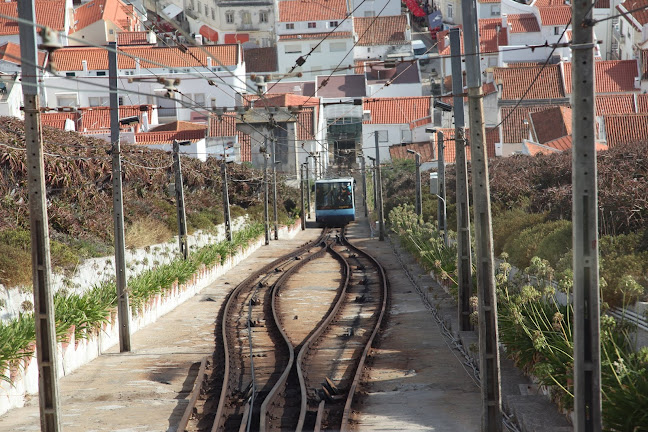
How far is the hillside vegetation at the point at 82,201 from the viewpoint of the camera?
18328 mm

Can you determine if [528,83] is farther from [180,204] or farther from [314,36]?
[180,204]

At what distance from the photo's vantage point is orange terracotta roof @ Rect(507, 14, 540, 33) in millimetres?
83881

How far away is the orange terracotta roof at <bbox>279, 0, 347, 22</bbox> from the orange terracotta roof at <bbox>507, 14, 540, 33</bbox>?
76.6 feet

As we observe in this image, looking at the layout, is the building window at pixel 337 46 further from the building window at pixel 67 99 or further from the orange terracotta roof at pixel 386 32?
the building window at pixel 67 99

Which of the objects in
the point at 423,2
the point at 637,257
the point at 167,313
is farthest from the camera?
the point at 423,2

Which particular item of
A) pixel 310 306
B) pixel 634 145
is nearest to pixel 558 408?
pixel 310 306

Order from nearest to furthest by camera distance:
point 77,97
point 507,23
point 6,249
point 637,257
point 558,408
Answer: point 558,408 → point 637,257 → point 6,249 → point 77,97 → point 507,23

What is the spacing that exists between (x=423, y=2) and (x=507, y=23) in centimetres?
3847

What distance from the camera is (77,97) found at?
235 ft

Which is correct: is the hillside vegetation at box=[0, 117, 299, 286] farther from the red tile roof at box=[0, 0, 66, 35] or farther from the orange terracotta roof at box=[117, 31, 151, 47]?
the red tile roof at box=[0, 0, 66, 35]

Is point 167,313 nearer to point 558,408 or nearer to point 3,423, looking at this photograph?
point 3,423

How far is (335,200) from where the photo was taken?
5128 centimetres

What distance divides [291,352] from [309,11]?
9219 cm

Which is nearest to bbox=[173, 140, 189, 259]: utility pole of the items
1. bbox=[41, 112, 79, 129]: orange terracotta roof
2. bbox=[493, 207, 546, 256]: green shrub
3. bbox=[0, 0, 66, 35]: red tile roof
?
bbox=[493, 207, 546, 256]: green shrub
